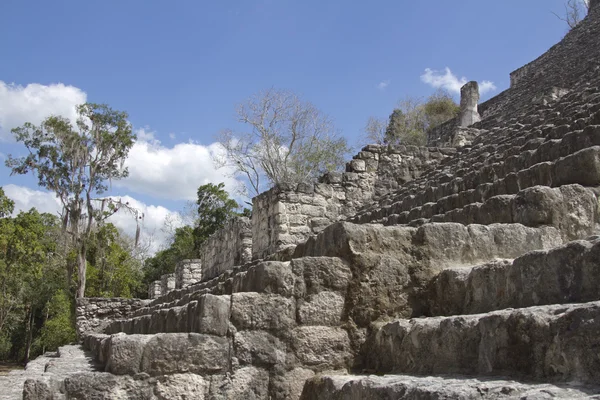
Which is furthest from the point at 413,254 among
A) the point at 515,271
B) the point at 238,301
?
Answer: the point at 238,301

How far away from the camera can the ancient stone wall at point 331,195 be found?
10.1 meters

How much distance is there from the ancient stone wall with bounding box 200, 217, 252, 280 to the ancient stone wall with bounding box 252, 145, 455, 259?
127cm

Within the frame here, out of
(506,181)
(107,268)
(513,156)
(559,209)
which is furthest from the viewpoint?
(107,268)

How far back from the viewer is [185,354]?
11.0 feet

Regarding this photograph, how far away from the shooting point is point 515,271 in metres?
2.99

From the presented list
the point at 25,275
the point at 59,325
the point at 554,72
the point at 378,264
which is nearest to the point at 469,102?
the point at 554,72

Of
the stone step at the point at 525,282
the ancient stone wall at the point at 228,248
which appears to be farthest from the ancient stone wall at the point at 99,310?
the stone step at the point at 525,282

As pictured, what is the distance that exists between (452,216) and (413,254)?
1.34 metres

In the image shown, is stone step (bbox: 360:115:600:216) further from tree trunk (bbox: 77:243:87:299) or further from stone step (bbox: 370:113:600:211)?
tree trunk (bbox: 77:243:87:299)

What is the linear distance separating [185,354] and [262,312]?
51 cm

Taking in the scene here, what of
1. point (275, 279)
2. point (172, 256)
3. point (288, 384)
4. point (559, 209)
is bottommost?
point (288, 384)

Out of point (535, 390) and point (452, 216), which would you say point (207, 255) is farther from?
point (535, 390)

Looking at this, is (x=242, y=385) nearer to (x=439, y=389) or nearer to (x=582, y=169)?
(x=439, y=389)

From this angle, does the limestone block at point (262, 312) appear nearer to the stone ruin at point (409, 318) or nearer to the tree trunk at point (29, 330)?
the stone ruin at point (409, 318)
